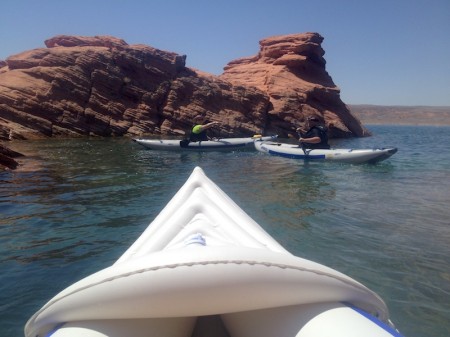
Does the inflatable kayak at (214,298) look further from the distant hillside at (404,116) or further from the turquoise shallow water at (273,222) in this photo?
the distant hillside at (404,116)

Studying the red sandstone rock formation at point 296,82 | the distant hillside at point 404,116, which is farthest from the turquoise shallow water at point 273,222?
the distant hillside at point 404,116

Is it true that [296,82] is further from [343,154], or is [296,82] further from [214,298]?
[214,298]

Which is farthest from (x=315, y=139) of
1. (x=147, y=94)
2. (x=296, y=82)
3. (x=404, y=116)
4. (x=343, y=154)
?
(x=404, y=116)

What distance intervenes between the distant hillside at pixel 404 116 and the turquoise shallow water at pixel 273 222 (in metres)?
123

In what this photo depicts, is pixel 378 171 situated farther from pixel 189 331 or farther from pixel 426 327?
pixel 189 331

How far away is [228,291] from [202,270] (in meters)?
0.13

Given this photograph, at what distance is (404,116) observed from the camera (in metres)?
128

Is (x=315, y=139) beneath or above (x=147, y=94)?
beneath

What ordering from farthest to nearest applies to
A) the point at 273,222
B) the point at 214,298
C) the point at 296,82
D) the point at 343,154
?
the point at 296,82 < the point at 343,154 < the point at 273,222 < the point at 214,298

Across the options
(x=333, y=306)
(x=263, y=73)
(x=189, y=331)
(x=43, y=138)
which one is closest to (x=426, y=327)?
(x=333, y=306)

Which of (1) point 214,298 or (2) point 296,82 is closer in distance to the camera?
(1) point 214,298

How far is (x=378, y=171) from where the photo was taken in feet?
34.8

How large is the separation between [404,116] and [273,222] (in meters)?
139

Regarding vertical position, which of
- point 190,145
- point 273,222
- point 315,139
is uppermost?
point 315,139
